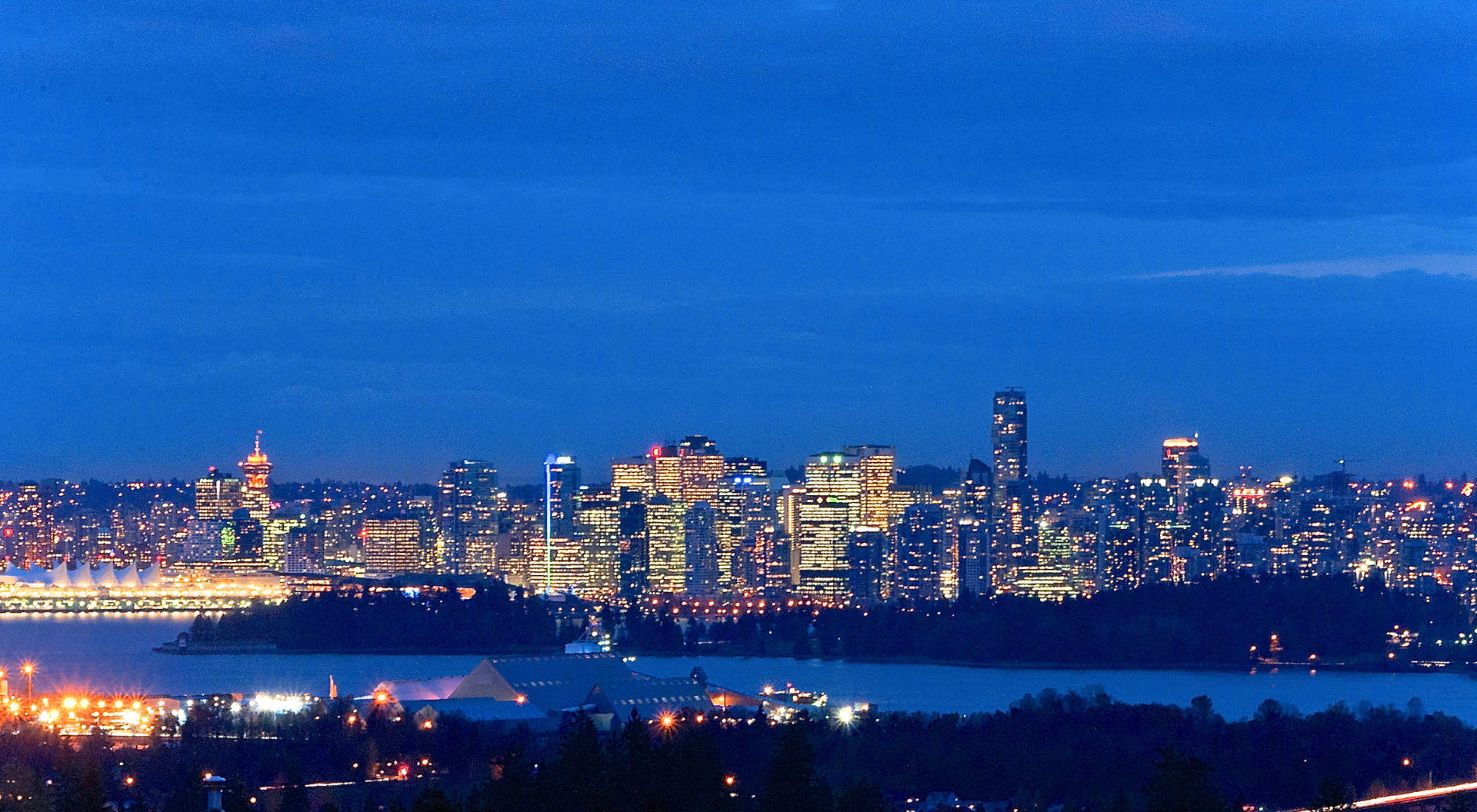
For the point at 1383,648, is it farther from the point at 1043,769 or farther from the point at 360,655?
the point at 1043,769

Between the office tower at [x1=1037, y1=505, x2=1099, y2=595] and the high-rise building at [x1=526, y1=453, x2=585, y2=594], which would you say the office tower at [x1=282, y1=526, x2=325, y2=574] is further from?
the office tower at [x1=1037, y1=505, x2=1099, y2=595]

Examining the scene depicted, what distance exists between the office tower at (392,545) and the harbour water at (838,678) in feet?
65.4

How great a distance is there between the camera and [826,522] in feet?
189

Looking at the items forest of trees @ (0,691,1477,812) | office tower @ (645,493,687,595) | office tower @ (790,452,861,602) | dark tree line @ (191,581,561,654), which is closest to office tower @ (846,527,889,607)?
office tower @ (790,452,861,602)

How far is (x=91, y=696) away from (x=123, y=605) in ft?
102

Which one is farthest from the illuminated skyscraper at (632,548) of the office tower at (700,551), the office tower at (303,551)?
the office tower at (303,551)

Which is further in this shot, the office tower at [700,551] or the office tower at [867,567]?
the office tower at [700,551]

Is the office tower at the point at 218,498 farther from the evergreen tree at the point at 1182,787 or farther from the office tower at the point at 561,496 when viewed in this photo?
→ the evergreen tree at the point at 1182,787

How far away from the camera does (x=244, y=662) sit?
3638 centimetres

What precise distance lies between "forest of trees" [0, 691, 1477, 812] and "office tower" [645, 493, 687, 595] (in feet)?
114

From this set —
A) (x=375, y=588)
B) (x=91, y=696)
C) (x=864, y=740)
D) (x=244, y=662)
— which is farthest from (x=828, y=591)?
(x=864, y=740)

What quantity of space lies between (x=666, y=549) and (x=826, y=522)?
391cm

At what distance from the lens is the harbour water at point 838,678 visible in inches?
1105

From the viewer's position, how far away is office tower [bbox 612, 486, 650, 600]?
55.9 m
